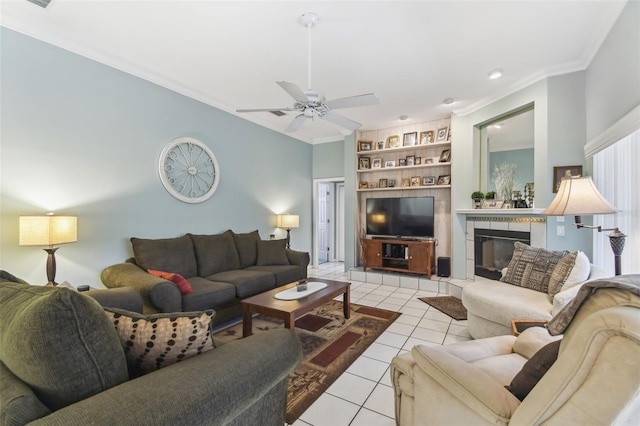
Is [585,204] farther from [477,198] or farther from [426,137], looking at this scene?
[426,137]

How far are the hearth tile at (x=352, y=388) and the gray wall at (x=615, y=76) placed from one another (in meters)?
2.74

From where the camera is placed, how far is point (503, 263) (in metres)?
3.99

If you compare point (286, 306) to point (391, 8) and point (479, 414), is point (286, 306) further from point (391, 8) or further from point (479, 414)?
point (391, 8)

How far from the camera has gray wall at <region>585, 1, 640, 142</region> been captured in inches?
78.5

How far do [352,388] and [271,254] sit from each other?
2.38 metres

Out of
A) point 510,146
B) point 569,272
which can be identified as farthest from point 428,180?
point 569,272

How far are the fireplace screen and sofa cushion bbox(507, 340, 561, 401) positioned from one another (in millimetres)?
3187

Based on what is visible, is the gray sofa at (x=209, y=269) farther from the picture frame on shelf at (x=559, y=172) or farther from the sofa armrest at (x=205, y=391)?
the picture frame on shelf at (x=559, y=172)

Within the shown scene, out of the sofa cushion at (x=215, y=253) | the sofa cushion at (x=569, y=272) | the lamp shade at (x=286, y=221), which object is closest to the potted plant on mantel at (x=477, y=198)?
the sofa cushion at (x=569, y=272)

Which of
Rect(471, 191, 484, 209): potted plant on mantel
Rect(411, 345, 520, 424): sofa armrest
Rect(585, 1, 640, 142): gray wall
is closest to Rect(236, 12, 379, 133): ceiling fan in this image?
Rect(585, 1, 640, 142): gray wall

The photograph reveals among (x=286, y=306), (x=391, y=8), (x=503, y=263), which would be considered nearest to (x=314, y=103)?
(x=391, y=8)

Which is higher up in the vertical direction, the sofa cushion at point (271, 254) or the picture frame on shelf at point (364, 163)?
the picture frame on shelf at point (364, 163)

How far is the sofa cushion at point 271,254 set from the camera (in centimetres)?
402

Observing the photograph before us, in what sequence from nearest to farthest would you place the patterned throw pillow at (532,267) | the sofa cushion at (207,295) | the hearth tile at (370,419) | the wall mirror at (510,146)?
the hearth tile at (370,419) < the patterned throw pillow at (532,267) < the sofa cushion at (207,295) < the wall mirror at (510,146)
